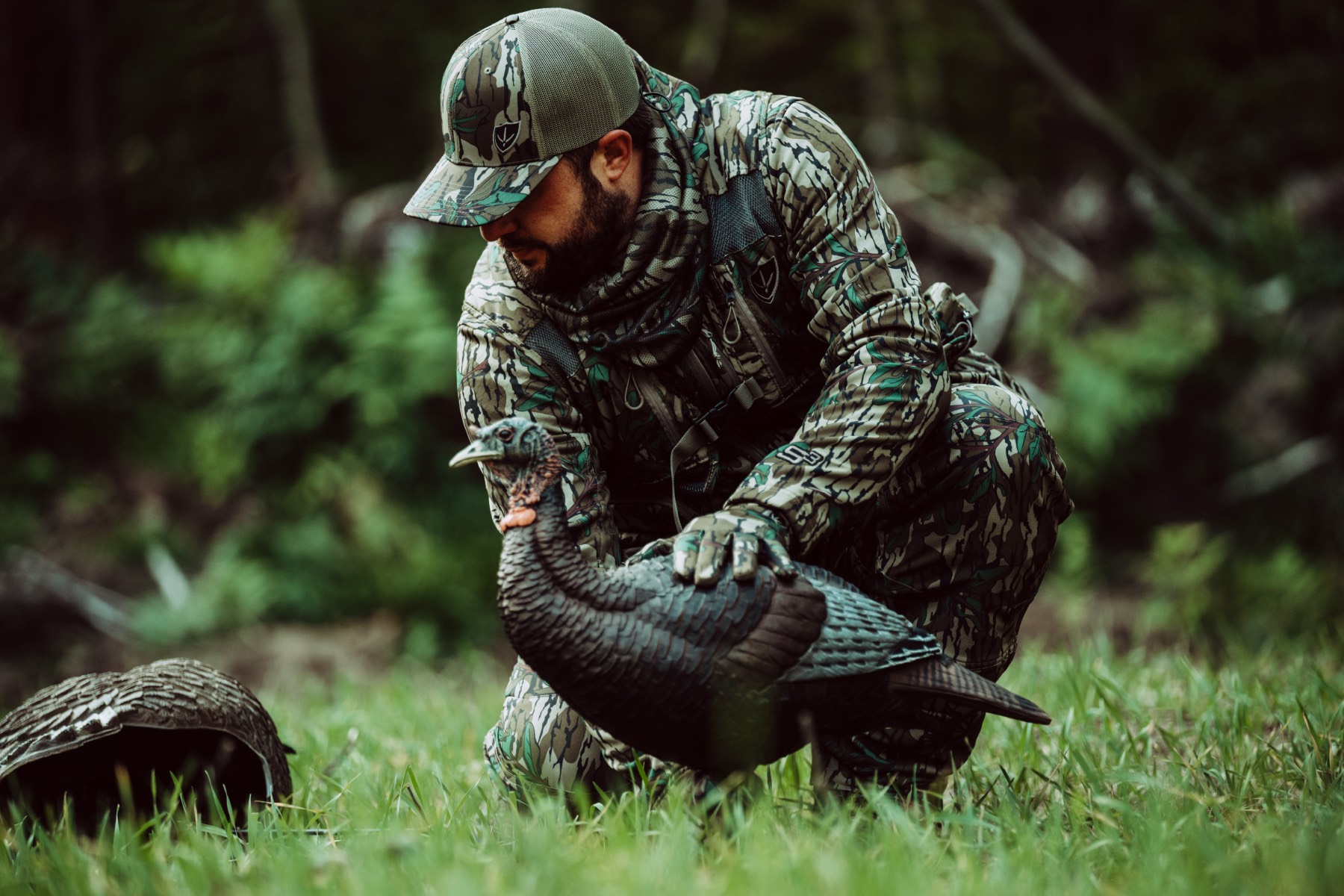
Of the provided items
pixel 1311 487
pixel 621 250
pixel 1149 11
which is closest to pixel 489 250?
pixel 621 250

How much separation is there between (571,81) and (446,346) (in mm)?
5165

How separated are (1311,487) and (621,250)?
587 centimetres

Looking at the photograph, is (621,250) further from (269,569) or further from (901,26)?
(901,26)

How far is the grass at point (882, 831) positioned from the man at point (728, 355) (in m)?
0.31

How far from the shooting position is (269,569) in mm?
7906

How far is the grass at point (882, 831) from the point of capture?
210cm

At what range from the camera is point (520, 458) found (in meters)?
2.54

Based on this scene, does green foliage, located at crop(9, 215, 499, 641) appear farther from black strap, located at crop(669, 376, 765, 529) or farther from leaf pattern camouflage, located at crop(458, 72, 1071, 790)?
black strap, located at crop(669, 376, 765, 529)

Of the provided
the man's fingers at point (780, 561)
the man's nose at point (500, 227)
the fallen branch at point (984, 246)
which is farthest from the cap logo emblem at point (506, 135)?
the fallen branch at point (984, 246)

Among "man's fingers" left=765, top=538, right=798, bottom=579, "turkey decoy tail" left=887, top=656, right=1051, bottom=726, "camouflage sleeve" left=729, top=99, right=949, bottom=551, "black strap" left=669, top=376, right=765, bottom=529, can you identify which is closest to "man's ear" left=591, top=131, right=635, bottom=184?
"camouflage sleeve" left=729, top=99, right=949, bottom=551

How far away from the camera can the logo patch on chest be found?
298 cm

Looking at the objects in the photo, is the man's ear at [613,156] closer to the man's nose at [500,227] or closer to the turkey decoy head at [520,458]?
the man's nose at [500,227]

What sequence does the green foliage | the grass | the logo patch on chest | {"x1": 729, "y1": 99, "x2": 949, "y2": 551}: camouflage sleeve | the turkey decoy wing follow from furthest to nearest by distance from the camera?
1. the green foliage
2. the logo patch on chest
3. {"x1": 729, "y1": 99, "x2": 949, "y2": 551}: camouflage sleeve
4. the turkey decoy wing
5. the grass

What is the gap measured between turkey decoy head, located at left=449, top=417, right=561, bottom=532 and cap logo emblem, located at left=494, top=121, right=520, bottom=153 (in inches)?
26.9
